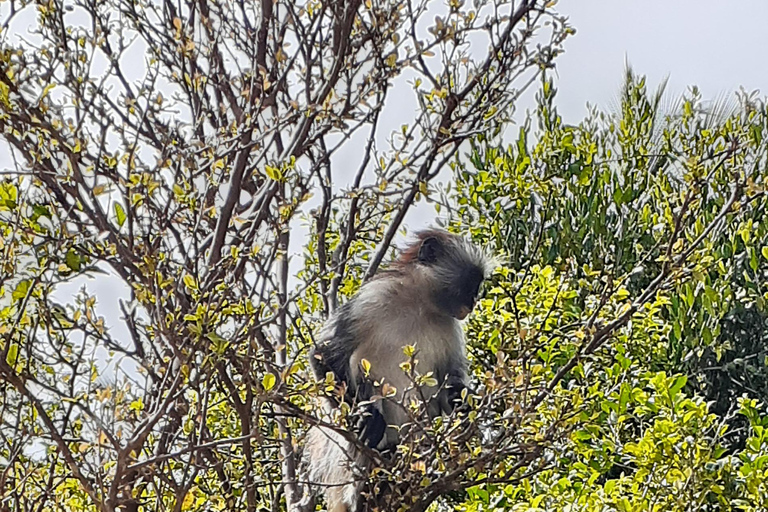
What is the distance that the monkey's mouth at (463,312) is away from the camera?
3283 millimetres

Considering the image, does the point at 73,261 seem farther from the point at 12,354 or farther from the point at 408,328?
the point at 408,328

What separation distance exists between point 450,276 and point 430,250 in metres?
0.14

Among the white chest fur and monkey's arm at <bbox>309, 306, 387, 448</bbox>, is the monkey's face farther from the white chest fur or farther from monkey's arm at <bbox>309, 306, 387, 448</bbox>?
monkey's arm at <bbox>309, 306, 387, 448</bbox>

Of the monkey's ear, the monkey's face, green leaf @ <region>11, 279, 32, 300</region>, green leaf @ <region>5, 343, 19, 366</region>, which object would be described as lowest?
green leaf @ <region>5, 343, 19, 366</region>

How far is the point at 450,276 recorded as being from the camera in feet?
11.4

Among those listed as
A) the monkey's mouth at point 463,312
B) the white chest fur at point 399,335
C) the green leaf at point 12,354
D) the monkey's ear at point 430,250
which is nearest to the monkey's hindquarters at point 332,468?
the white chest fur at point 399,335

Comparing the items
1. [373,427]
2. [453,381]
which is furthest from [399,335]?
[373,427]

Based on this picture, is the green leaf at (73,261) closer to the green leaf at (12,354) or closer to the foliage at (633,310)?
the green leaf at (12,354)

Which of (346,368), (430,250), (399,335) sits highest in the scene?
(430,250)

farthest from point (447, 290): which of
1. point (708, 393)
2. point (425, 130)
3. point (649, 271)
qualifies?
point (708, 393)

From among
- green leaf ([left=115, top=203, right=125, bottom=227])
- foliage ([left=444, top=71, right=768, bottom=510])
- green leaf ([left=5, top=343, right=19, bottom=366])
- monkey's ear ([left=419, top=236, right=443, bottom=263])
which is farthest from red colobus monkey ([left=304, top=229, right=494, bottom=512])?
green leaf ([left=5, top=343, right=19, bottom=366])

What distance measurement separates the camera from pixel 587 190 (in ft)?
19.9

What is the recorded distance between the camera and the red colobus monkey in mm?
3229

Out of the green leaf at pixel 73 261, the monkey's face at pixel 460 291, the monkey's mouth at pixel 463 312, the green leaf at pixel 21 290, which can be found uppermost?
the monkey's face at pixel 460 291
